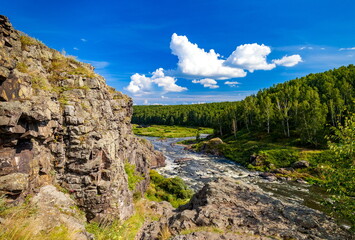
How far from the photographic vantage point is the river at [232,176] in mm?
35644

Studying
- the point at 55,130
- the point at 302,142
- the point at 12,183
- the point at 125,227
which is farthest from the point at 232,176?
the point at 12,183

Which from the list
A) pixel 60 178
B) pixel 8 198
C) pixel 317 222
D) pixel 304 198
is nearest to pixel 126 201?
pixel 60 178

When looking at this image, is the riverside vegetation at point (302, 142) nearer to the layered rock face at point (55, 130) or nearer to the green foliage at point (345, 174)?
the green foliage at point (345, 174)

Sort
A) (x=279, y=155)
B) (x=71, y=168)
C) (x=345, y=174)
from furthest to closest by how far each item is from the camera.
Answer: (x=279, y=155) → (x=71, y=168) → (x=345, y=174)

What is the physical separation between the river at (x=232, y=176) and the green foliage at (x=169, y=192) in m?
4.48

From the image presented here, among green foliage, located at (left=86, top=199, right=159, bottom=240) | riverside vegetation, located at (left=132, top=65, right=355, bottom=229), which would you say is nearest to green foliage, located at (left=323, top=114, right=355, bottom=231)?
riverside vegetation, located at (left=132, top=65, right=355, bottom=229)

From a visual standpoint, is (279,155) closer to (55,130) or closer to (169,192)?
(169,192)

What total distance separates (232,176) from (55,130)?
43.5 meters

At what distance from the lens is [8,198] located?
1098cm

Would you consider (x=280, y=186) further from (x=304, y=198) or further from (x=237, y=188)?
(x=237, y=188)

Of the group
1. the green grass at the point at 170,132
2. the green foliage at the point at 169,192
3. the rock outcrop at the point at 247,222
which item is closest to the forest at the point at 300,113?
the rock outcrop at the point at 247,222

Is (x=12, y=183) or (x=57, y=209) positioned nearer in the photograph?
(x=12, y=183)

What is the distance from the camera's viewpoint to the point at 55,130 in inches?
635

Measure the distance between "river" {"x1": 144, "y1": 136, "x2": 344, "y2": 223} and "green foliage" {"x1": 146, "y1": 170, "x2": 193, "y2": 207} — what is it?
4.48 meters
